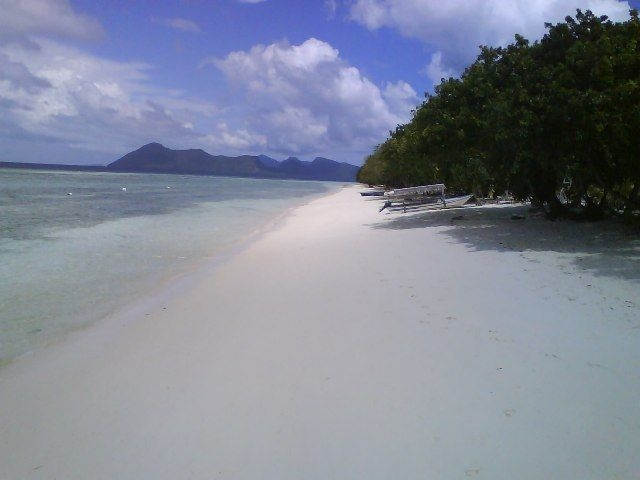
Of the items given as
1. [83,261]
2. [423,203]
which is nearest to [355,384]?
[83,261]

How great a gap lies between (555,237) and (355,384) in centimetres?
851

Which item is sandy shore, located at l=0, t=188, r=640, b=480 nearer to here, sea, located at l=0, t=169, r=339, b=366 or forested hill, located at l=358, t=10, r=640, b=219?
sea, located at l=0, t=169, r=339, b=366

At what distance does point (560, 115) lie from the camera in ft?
32.2

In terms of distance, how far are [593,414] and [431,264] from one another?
5589mm

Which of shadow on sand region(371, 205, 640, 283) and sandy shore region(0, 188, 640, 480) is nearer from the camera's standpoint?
sandy shore region(0, 188, 640, 480)

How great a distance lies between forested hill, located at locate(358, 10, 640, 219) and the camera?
948 cm

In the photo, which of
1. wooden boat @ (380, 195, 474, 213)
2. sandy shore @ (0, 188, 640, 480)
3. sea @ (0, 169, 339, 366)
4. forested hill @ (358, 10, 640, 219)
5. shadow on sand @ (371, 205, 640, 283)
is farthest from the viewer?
wooden boat @ (380, 195, 474, 213)

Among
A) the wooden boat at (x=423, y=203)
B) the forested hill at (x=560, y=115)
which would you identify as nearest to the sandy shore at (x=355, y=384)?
the forested hill at (x=560, y=115)

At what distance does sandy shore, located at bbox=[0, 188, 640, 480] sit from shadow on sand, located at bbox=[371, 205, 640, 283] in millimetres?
153

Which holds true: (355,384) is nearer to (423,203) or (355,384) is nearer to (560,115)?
(560,115)

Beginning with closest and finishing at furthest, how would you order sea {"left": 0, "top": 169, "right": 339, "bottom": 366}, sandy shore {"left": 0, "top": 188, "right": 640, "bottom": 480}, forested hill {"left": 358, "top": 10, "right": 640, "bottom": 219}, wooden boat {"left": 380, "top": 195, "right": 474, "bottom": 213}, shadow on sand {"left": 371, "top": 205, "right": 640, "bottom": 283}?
sandy shore {"left": 0, "top": 188, "right": 640, "bottom": 480} < sea {"left": 0, "top": 169, "right": 339, "bottom": 366} < shadow on sand {"left": 371, "top": 205, "right": 640, "bottom": 283} < forested hill {"left": 358, "top": 10, "right": 640, "bottom": 219} < wooden boat {"left": 380, "top": 195, "right": 474, "bottom": 213}

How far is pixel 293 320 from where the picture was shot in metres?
6.36

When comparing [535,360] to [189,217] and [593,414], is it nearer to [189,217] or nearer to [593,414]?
[593,414]

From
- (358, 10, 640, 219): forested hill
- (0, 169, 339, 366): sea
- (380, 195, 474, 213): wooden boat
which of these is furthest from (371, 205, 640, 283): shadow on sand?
(0, 169, 339, 366): sea
